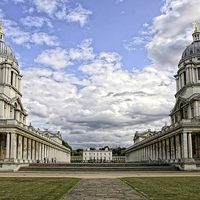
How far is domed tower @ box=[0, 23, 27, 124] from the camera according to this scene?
60.0 meters

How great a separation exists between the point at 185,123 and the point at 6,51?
1817 inches

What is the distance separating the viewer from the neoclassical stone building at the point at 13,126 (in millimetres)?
48156

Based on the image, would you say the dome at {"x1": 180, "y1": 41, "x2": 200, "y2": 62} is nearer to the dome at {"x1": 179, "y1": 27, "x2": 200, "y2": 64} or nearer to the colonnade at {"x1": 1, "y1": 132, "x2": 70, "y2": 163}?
the dome at {"x1": 179, "y1": 27, "x2": 200, "y2": 64}

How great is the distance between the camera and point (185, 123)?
48500mm

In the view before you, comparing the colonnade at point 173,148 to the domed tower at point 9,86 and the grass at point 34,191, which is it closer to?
the grass at point 34,191

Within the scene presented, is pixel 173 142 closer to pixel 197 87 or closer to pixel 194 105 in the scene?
pixel 194 105

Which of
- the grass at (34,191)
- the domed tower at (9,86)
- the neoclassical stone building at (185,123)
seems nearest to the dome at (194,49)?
the neoclassical stone building at (185,123)

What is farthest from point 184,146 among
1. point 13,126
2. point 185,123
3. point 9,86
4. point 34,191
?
point 9,86

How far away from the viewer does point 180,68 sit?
68750 mm

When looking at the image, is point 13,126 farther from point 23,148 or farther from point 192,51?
point 192,51

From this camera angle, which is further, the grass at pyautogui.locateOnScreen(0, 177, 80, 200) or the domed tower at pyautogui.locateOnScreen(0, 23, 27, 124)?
the domed tower at pyautogui.locateOnScreen(0, 23, 27, 124)

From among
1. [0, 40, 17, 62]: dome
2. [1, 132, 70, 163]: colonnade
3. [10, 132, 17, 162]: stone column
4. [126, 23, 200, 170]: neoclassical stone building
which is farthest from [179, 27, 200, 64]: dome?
[10, 132, 17, 162]: stone column

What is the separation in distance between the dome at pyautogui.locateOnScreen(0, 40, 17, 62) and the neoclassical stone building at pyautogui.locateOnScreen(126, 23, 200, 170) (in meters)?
41.9

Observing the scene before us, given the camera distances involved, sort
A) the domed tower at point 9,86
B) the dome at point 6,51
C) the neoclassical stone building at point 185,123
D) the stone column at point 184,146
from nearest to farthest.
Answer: the stone column at point 184,146, the neoclassical stone building at point 185,123, the domed tower at point 9,86, the dome at point 6,51
